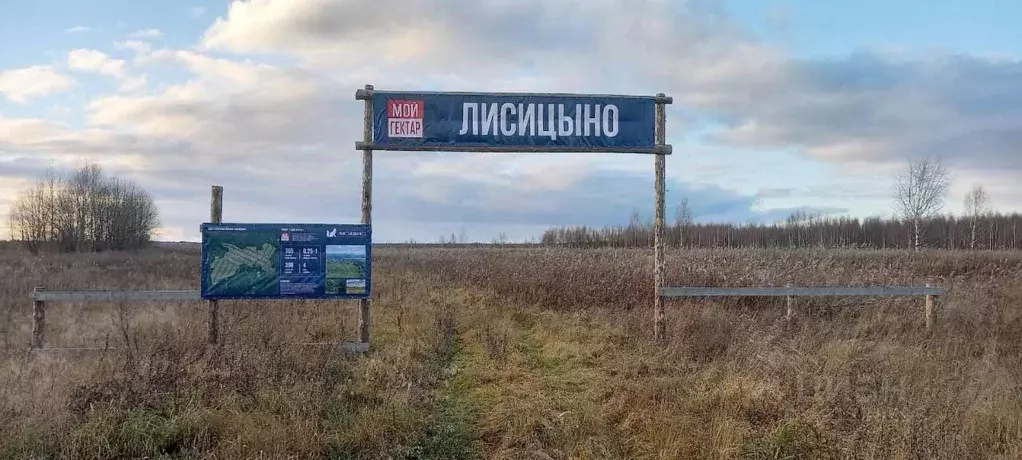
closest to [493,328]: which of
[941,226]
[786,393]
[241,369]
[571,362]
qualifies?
[571,362]

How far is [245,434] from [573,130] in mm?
6426

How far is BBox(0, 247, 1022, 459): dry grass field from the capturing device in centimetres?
518

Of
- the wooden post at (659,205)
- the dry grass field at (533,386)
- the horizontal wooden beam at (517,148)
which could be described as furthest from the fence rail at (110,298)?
the wooden post at (659,205)

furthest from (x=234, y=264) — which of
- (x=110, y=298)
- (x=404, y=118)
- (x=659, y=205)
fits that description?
(x=659, y=205)

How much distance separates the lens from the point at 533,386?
7484 mm

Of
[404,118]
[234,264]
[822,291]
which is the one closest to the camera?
[234,264]

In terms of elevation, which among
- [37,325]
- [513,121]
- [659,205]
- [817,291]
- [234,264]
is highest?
[513,121]

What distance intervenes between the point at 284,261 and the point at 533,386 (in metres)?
4.00

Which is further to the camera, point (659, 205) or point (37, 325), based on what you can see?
point (659, 205)

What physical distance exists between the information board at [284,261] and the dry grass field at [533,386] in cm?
70

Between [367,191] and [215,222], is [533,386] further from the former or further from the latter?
[215,222]

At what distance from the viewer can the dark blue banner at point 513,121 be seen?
376 inches

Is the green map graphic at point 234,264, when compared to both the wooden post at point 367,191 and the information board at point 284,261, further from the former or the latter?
the wooden post at point 367,191

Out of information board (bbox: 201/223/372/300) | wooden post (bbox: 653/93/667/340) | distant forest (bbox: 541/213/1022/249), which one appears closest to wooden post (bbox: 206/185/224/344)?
information board (bbox: 201/223/372/300)
